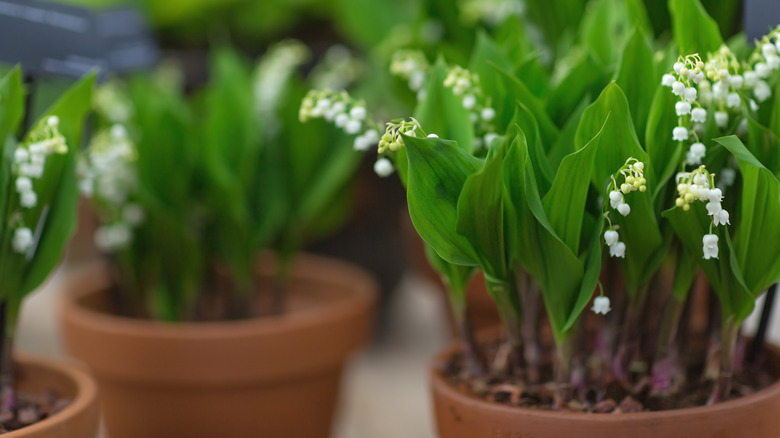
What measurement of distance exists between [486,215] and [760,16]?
30 cm

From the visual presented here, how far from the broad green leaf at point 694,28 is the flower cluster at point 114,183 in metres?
0.56

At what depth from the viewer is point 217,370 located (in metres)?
0.92

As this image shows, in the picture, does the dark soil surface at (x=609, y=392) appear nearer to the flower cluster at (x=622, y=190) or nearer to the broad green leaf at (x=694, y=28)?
the flower cluster at (x=622, y=190)

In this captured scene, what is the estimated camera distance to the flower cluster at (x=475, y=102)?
0.69 m

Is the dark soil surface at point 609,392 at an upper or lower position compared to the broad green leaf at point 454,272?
lower

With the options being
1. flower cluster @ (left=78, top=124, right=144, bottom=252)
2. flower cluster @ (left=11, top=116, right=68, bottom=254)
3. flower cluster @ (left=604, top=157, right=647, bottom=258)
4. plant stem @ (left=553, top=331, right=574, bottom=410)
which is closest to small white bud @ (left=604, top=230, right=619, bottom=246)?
flower cluster @ (left=604, top=157, right=647, bottom=258)

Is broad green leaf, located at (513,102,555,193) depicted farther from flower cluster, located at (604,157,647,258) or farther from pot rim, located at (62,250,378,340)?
pot rim, located at (62,250,378,340)

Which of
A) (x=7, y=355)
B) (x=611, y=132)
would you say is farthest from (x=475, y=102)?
(x=7, y=355)

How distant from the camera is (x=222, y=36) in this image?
1.51 metres

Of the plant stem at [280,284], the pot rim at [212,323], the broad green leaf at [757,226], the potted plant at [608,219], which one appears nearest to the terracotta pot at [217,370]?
the pot rim at [212,323]

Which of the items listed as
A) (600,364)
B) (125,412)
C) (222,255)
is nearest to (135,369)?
(125,412)

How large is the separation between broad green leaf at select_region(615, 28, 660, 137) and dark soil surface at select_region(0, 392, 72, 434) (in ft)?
1.73

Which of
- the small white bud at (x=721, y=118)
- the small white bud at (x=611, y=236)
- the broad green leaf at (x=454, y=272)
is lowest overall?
the broad green leaf at (x=454, y=272)

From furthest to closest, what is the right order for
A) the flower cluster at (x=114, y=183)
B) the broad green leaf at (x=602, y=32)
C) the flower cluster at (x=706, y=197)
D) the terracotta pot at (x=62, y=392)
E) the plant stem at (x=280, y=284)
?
the plant stem at (x=280, y=284), the flower cluster at (x=114, y=183), the broad green leaf at (x=602, y=32), the terracotta pot at (x=62, y=392), the flower cluster at (x=706, y=197)
